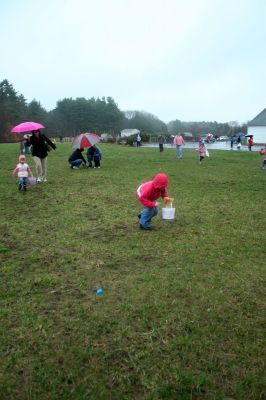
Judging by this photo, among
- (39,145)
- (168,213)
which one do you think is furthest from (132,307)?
(39,145)

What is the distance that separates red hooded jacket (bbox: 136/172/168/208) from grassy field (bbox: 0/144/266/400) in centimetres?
59

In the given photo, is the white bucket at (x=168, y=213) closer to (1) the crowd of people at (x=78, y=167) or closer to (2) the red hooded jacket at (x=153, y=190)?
(1) the crowd of people at (x=78, y=167)

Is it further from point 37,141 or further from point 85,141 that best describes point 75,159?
point 37,141

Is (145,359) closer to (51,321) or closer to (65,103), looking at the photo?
(51,321)

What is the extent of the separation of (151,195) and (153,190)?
0.34 ft

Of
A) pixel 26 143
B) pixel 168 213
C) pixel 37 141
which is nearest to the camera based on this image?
pixel 168 213

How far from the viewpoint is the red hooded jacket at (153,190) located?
6.30 meters

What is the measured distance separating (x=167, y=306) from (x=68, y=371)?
1.34 metres

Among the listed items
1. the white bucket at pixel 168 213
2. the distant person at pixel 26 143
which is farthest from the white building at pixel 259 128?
the white bucket at pixel 168 213

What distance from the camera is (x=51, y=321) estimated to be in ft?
11.7

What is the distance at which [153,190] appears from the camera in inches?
255

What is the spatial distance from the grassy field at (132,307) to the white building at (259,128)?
53.2m

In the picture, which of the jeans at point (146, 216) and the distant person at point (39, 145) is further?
the distant person at point (39, 145)

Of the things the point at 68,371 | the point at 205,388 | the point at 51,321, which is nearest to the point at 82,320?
the point at 51,321
